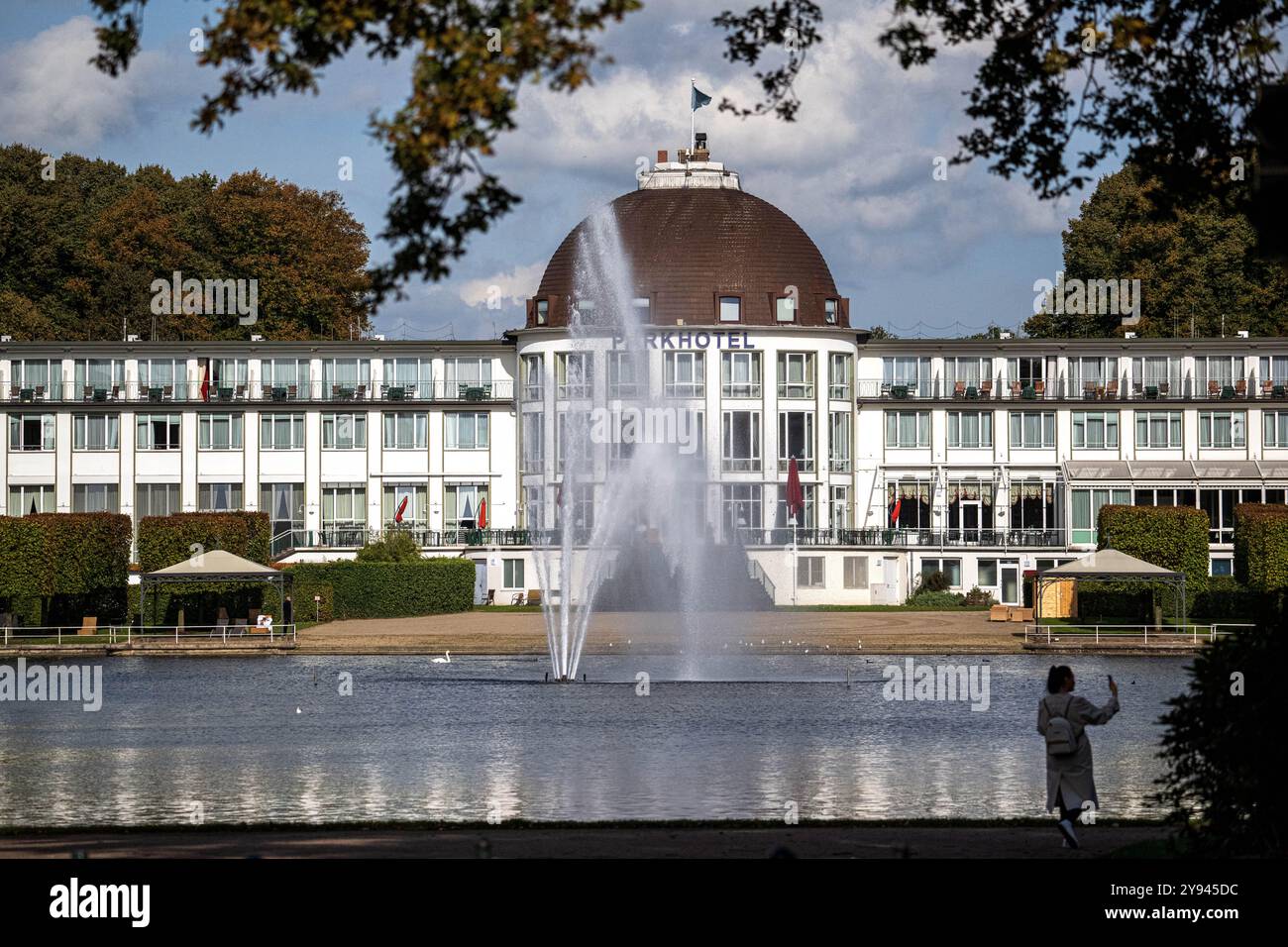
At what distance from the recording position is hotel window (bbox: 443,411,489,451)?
3504 inches

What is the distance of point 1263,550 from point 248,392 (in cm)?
4625

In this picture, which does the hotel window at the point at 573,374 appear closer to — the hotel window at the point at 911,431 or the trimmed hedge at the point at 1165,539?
the hotel window at the point at 911,431

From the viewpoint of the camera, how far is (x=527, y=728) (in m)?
34.6

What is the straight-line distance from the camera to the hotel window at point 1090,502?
279 feet

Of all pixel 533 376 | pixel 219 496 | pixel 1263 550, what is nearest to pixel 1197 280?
pixel 1263 550

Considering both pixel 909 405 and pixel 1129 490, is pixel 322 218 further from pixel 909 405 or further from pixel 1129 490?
pixel 1129 490

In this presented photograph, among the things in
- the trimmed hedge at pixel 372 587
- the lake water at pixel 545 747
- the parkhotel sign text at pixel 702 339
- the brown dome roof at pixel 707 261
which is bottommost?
the lake water at pixel 545 747

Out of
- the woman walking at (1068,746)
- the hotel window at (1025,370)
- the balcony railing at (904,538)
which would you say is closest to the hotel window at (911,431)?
the hotel window at (1025,370)

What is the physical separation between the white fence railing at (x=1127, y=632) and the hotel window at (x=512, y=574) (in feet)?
99.3

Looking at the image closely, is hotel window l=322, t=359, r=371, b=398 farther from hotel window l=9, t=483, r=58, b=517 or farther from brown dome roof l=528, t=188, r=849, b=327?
hotel window l=9, t=483, r=58, b=517

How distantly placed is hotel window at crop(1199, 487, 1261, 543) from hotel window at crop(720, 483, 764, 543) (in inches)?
780

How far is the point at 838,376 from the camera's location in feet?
287
